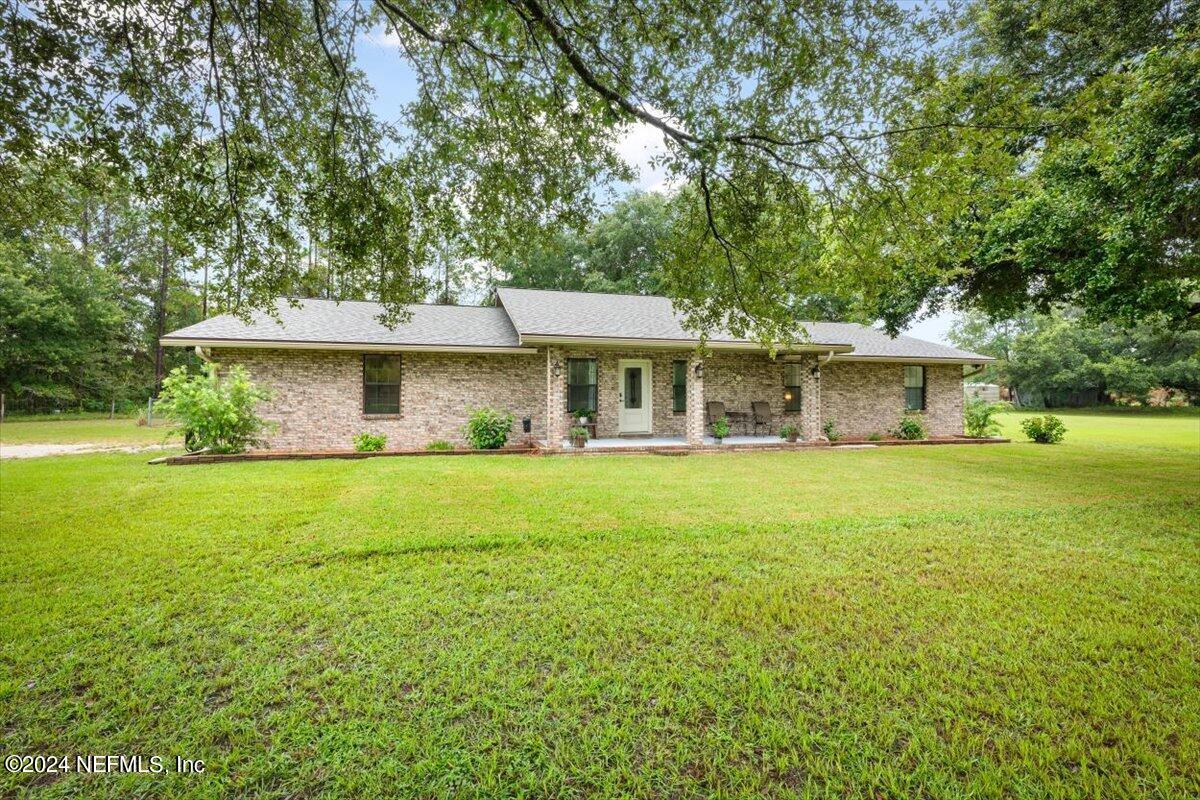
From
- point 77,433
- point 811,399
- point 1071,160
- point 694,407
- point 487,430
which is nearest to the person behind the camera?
point 1071,160

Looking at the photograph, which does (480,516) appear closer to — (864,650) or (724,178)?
(864,650)

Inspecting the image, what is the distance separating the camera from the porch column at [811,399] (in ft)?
42.4

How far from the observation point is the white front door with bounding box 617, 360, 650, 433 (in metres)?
13.2

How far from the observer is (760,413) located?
Result: 14.0 meters

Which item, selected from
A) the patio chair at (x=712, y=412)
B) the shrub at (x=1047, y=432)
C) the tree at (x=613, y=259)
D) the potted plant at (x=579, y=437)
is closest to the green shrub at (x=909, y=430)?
the shrub at (x=1047, y=432)

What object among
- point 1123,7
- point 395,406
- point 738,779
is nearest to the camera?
point 738,779

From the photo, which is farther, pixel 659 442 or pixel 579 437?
pixel 659 442

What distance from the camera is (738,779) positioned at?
6.63ft

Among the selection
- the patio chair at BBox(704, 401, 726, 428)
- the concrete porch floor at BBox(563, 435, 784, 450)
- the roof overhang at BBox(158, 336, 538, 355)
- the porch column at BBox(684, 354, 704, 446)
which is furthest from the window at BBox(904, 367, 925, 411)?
the roof overhang at BBox(158, 336, 538, 355)

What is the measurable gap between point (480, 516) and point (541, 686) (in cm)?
337

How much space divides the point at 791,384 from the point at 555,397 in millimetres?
7271

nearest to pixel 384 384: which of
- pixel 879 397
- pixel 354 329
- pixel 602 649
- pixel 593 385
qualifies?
pixel 354 329

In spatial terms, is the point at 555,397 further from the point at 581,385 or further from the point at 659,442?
the point at 659,442

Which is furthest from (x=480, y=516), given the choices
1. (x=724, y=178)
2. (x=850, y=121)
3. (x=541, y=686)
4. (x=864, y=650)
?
(x=850, y=121)
